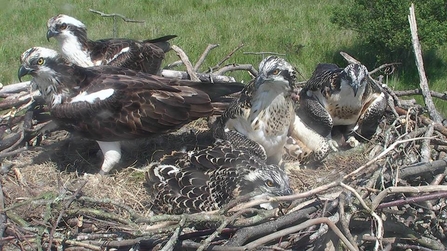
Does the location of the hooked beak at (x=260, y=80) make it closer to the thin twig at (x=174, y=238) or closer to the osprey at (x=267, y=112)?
the osprey at (x=267, y=112)

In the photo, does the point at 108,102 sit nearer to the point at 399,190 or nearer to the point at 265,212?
the point at 265,212

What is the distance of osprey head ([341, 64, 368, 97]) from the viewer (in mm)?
5277

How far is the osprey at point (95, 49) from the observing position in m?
6.44

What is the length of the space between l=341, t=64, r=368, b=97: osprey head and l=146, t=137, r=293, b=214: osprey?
1199 mm

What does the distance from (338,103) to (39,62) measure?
9.28 ft

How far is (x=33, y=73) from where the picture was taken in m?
5.20

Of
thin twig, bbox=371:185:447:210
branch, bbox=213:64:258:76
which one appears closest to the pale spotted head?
thin twig, bbox=371:185:447:210

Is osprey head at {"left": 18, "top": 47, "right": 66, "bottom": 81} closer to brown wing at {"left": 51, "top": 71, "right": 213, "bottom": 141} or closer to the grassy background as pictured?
brown wing at {"left": 51, "top": 71, "right": 213, "bottom": 141}

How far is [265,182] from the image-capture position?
4.31m

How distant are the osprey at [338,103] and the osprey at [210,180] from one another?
1046 mm

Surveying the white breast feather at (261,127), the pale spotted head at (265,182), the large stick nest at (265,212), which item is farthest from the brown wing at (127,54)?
the pale spotted head at (265,182)

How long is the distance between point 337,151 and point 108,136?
88.2 inches

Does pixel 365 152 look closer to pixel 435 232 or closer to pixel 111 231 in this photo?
pixel 435 232

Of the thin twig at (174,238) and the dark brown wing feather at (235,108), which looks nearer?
the thin twig at (174,238)
